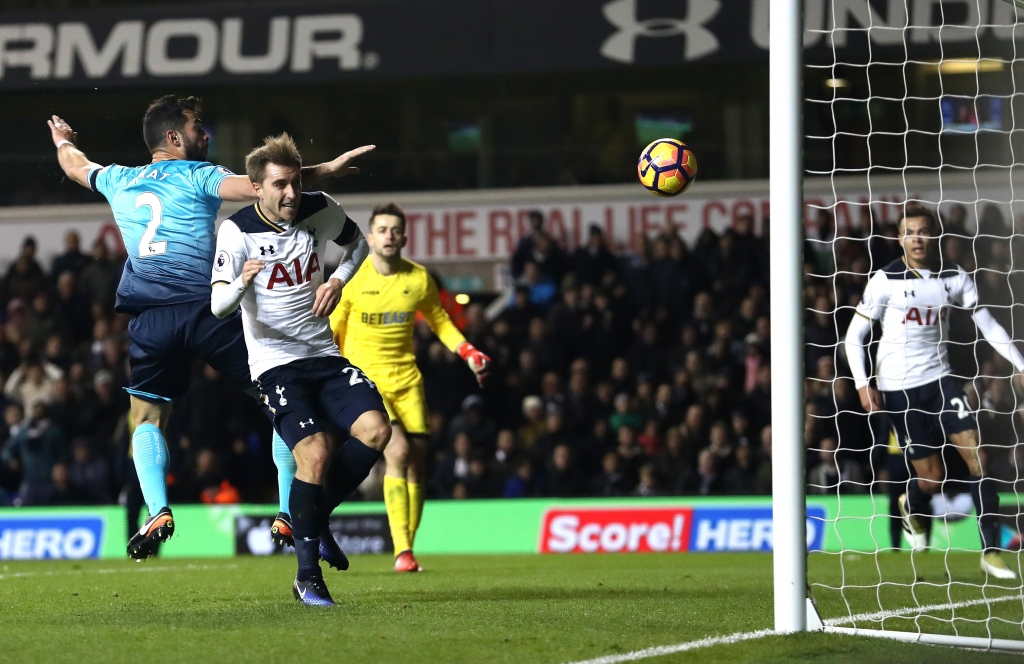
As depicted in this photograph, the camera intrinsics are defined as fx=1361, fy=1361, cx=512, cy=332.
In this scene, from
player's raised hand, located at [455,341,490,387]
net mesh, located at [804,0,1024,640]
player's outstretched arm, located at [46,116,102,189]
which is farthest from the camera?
net mesh, located at [804,0,1024,640]

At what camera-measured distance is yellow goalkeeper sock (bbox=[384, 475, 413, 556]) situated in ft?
29.5

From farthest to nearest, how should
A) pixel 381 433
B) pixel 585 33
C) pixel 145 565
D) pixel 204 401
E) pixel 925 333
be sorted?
pixel 585 33, pixel 204 401, pixel 145 565, pixel 925 333, pixel 381 433

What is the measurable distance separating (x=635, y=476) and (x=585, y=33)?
5669 millimetres

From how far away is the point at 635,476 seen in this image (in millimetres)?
14391

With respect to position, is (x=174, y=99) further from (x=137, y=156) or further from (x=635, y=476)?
(x=137, y=156)

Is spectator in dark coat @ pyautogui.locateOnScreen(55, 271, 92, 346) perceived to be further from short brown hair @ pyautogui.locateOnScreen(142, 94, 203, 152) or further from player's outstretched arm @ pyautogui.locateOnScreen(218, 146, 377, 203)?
player's outstretched arm @ pyautogui.locateOnScreen(218, 146, 377, 203)

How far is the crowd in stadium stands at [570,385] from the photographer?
14273mm

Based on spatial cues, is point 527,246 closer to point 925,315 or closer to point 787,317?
point 925,315

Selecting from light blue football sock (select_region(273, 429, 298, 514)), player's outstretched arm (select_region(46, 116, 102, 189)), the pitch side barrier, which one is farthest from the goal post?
player's outstretched arm (select_region(46, 116, 102, 189))

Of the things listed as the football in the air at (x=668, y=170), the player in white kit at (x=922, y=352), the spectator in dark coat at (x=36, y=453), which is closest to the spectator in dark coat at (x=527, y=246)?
the spectator in dark coat at (x=36, y=453)

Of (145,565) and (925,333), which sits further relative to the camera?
(145,565)

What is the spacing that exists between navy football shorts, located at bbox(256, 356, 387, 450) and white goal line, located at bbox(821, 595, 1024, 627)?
2.22 meters

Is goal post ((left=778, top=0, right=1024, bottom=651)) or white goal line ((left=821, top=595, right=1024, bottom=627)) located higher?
goal post ((left=778, top=0, right=1024, bottom=651))

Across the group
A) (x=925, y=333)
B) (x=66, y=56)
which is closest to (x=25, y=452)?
(x=66, y=56)
